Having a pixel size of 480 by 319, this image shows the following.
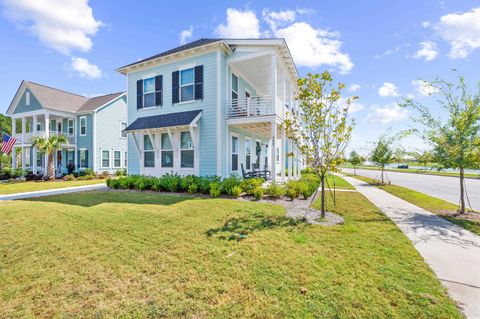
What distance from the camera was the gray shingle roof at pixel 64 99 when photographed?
849 inches

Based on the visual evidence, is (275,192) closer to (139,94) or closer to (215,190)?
(215,190)

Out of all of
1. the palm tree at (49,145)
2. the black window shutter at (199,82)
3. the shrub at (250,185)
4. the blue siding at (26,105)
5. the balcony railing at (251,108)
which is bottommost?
the shrub at (250,185)

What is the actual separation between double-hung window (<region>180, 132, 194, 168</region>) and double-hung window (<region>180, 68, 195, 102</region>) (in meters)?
2.06

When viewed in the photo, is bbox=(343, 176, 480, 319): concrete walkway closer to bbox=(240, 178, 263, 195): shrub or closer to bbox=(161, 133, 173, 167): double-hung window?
bbox=(240, 178, 263, 195): shrub

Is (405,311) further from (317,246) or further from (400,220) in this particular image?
(400,220)

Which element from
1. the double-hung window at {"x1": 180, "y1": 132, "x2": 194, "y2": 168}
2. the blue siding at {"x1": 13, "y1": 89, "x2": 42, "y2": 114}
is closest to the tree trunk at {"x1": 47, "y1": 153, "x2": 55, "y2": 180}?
the blue siding at {"x1": 13, "y1": 89, "x2": 42, "y2": 114}

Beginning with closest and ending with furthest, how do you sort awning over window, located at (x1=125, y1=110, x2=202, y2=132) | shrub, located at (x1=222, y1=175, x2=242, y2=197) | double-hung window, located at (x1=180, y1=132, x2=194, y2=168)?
shrub, located at (x1=222, y1=175, x2=242, y2=197) → awning over window, located at (x1=125, y1=110, x2=202, y2=132) → double-hung window, located at (x1=180, y1=132, x2=194, y2=168)

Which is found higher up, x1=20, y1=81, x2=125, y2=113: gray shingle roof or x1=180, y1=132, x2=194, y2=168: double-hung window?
x1=20, y1=81, x2=125, y2=113: gray shingle roof

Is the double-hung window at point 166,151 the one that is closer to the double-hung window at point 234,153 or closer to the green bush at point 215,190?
the double-hung window at point 234,153

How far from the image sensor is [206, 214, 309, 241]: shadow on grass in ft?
16.1

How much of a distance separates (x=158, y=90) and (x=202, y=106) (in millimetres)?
3534

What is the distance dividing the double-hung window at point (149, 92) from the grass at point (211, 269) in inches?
360

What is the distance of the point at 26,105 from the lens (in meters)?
22.3

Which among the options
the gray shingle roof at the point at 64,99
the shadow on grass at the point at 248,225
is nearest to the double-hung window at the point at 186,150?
the shadow on grass at the point at 248,225
